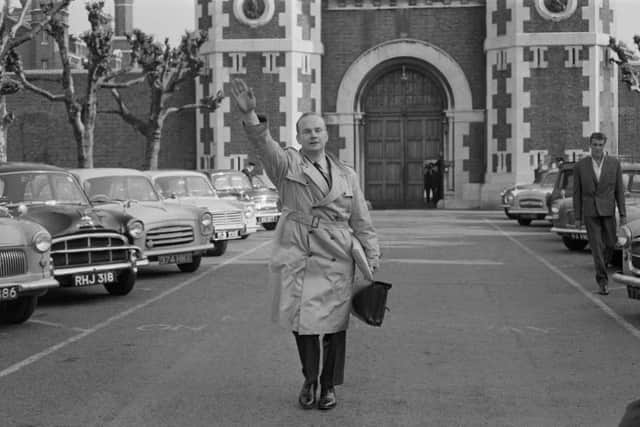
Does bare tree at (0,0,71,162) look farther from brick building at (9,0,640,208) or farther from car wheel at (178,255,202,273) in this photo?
brick building at (9,0,640,208)

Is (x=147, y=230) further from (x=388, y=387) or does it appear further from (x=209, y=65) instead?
(x=209, y=65)

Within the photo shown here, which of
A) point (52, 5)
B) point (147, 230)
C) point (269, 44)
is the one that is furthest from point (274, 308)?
point (269, 44)

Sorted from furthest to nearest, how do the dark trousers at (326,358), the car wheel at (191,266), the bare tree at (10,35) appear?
the bare tree at (10,35)
the car wheel at (191,266)
the dark trousers at (326,358)

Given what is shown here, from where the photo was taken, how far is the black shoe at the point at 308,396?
6531mm

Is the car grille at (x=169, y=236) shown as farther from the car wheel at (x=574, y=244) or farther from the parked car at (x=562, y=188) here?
the parked car at (x=562, y=188)

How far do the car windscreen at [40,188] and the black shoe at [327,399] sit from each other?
21.5 feet

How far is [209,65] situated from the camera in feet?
123

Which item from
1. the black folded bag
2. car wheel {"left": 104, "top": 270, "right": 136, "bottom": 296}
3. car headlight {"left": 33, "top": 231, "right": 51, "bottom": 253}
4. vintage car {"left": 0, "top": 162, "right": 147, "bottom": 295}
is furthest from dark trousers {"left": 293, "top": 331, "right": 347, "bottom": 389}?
car wheel {"left": 104, "top": 270, "right": 136, "bottom": 296}

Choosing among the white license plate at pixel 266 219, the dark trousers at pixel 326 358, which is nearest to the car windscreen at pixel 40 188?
the dark trousers at pixel 326 358

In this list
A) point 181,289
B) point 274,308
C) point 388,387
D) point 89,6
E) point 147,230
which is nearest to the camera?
point 274,308

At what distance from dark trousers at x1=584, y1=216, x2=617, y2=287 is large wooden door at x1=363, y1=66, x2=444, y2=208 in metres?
25.6

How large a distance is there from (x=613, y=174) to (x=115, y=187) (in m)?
7.20

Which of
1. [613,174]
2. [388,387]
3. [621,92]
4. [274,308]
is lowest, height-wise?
[388,387]

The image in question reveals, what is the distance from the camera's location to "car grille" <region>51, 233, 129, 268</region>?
38.6 ft
